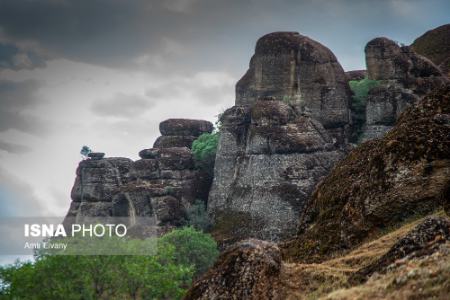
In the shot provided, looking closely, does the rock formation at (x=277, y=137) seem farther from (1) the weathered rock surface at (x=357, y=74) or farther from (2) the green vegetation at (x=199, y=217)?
(1) the weathered rock surface at (x=357, y=74)

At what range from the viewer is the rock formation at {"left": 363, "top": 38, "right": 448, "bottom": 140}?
9600 cm

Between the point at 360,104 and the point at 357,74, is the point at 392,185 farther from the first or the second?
the point at 357,74

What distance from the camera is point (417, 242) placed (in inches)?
928

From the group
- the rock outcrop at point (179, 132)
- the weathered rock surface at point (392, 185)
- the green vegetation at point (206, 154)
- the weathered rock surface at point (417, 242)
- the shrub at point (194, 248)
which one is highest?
the rock outcrop at point (179, 132)

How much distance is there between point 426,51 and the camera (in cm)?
13650

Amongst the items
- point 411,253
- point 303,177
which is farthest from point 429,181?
point 303,177

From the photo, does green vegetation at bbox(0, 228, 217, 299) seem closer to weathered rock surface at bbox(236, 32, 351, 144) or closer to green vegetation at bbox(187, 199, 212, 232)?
green vegetation at bbox(187, 199, 212, 232)

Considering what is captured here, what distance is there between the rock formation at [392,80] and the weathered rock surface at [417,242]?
235 ft

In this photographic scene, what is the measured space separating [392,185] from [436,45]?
111568 mm

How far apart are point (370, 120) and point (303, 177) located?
1434cm

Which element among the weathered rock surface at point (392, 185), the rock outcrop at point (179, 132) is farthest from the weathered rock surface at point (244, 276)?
the rock outcrop at point (179, 132)

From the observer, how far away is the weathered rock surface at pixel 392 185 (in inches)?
1281

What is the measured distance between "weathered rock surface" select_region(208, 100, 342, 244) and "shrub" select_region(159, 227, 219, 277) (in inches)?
204

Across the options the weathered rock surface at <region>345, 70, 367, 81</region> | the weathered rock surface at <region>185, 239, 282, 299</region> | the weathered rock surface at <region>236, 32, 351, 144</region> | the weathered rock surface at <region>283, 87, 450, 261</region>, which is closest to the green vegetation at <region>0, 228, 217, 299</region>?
the weathered rock surface at <region>283, 87, 450, 261</region>
